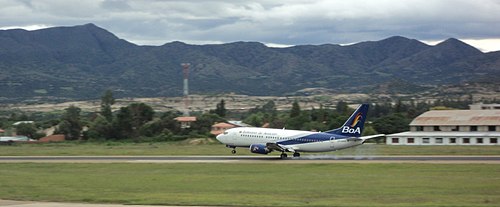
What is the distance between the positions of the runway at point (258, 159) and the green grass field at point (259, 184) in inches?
176

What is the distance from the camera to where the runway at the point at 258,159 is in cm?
6519

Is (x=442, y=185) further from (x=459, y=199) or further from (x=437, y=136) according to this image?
(x=437, y=136)

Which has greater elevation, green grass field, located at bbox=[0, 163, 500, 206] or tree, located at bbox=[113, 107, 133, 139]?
green grass field, located at bbox=[0, 163, 500, 206]

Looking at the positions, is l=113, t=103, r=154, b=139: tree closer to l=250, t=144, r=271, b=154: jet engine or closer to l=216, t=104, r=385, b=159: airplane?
l=216, t=104, r=385, b=159: airplane

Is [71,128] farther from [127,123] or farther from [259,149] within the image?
[259,149]

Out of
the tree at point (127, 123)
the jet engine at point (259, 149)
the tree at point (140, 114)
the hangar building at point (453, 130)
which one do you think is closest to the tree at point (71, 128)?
the tree at point (127, 123)

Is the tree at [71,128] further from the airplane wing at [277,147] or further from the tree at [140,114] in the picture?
the airplane wing at [277,147]

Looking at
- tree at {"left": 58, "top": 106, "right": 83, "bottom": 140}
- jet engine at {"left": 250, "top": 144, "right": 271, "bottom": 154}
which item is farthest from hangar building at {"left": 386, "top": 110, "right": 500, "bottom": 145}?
tree at {"left": 58, "top": 106, "right": 83, "bottom": 140}

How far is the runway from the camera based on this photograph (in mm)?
65188

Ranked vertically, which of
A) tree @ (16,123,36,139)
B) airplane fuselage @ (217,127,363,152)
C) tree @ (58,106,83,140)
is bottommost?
tree @ (16,123,36,139)

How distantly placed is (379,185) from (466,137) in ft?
202

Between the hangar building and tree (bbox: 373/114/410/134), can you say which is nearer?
the hangar building

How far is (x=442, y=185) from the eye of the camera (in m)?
45.8

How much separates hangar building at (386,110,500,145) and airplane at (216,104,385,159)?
34132 mm
